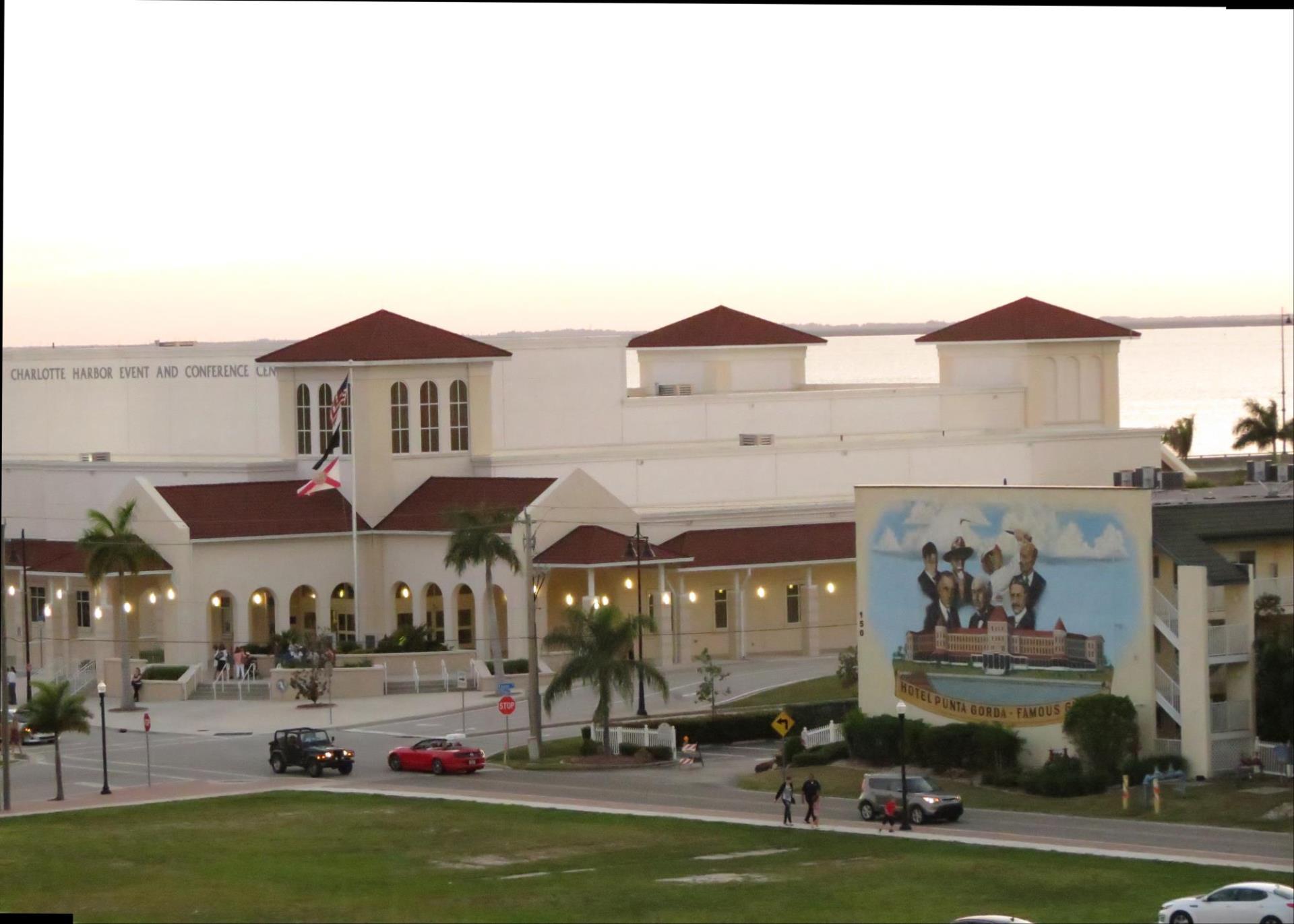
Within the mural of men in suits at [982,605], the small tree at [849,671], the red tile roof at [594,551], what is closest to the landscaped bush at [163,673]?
the red tile roof at [594,551]

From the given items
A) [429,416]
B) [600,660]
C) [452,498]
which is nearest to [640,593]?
[600,660]

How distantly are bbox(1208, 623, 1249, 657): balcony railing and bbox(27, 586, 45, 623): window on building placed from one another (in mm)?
37999

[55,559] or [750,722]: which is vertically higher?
[55,559]

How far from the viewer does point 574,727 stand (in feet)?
171

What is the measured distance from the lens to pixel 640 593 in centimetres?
5544

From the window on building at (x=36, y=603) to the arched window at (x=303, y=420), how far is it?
31.5ft

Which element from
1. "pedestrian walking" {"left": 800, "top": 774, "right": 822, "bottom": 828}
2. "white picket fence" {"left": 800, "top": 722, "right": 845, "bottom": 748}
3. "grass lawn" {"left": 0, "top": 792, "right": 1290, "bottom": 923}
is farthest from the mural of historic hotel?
"grass lawn" {"left": 0, "top": 792, "right": 1290, "bottom": 923}

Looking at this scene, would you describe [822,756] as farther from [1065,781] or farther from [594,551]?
[594,551]

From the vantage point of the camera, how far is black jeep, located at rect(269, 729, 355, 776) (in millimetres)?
44281

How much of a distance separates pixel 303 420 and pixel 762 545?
16126 mm

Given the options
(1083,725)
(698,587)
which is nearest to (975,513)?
(1083,725)

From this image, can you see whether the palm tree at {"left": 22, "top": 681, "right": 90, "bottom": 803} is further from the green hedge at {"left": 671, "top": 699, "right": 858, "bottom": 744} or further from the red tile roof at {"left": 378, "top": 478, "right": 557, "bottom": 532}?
the red tile roof at {"left": 378, "top": 478, "right": 557, "bottom": 532}

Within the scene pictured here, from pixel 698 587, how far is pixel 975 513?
2203 cm

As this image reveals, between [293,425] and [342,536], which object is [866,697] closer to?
[342,536]
